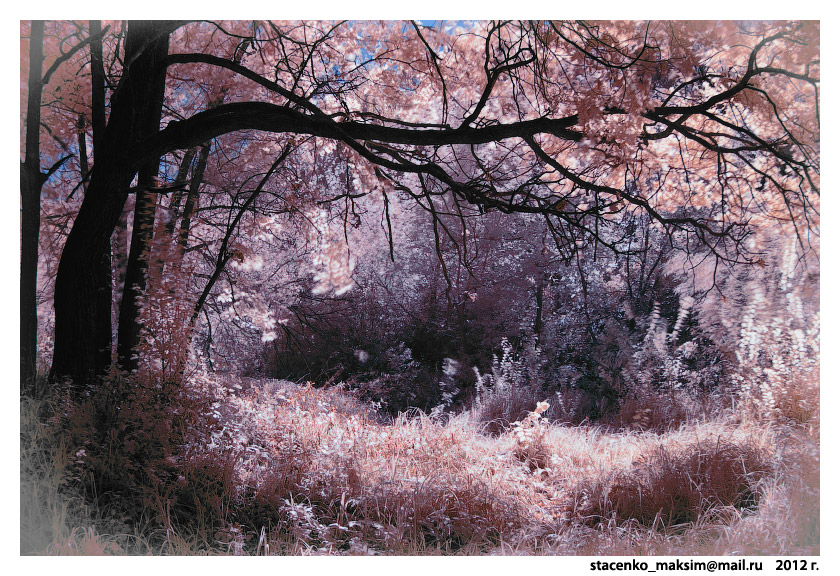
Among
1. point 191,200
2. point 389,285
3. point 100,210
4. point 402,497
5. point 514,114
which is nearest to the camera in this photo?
point 402,497

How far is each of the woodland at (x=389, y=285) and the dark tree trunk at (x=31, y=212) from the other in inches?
0.7

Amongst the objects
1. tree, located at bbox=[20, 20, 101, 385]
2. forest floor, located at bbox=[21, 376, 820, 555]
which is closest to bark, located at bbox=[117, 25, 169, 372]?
tree, located at bbox=[20, 20, 101, 385]

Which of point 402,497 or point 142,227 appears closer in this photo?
point 402,497

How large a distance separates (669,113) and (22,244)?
3.37 meters

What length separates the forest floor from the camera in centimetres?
218

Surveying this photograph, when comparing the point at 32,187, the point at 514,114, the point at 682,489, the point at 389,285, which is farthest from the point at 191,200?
the point at 682,489

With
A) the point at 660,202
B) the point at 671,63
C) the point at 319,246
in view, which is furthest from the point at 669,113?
the point at 319,246

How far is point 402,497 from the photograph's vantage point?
233 cm

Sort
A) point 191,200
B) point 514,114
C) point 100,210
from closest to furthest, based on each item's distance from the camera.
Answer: point 100,210, point 514,114, point 191,200

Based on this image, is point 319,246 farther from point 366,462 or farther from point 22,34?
point 22,34

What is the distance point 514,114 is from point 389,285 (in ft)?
4.47

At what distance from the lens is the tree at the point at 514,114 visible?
2.32 m

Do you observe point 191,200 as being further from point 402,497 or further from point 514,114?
point 402,497

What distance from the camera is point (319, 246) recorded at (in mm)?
3055
